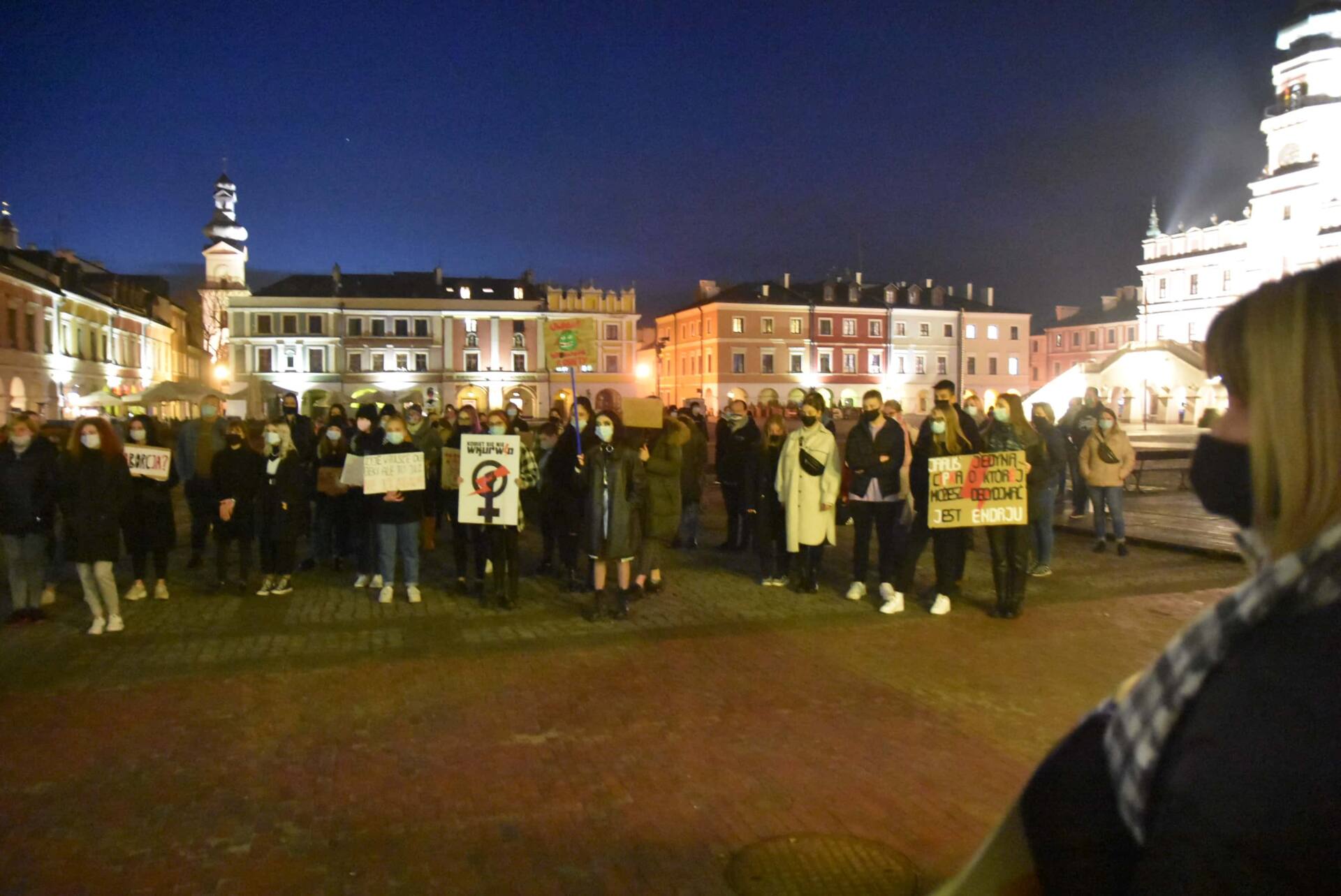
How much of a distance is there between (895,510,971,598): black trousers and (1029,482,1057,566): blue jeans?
1.77 metres

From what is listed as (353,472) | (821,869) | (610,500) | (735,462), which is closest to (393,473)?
(353,472)

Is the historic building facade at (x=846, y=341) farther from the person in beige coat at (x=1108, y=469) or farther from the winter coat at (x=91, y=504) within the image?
the winter coat at (x=91, y=504)

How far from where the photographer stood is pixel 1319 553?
3.95ft

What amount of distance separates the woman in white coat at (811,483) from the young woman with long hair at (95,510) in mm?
6581

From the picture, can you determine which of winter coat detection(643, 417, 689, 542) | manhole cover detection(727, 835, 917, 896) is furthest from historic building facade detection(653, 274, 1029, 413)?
manhole cover detection(727, 835, 917, 896)

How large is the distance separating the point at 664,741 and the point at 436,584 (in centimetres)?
600

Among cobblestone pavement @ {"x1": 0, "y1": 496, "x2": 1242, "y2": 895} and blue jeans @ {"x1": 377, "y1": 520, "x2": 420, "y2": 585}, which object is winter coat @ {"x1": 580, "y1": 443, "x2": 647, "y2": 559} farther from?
blue jeans @ {"x1": 377, "y1": 520, "x2": 420, "y2": 585}

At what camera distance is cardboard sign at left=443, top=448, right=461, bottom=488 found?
11.6 m

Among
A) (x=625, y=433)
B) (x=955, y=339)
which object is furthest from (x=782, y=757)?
(x=955, y=339)

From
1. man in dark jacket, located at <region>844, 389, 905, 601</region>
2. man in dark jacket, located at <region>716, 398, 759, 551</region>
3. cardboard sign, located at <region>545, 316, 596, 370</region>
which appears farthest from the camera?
man in dark jacket, located at <region>716, 398, 759, 551</region>

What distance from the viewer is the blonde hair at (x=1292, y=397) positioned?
4.25 ft

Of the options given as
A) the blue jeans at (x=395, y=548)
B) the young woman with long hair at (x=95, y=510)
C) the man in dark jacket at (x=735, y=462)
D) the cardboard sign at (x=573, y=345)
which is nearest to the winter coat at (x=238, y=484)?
the young woman with long hair at (x=95, y=510)

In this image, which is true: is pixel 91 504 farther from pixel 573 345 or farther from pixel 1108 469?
pixel 1108 469

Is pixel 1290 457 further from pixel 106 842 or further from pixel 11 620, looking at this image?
pixel 11 620
